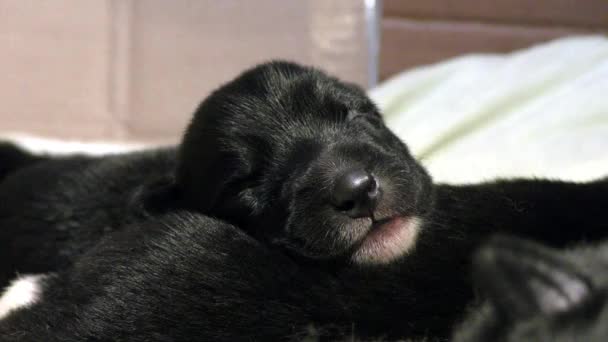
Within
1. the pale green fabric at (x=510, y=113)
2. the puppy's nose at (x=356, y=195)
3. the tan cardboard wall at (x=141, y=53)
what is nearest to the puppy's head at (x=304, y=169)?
the puppy's nose at (x=356, y=195)

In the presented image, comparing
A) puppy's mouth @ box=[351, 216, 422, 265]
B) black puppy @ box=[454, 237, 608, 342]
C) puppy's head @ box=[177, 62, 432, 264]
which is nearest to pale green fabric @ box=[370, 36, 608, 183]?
puppy's head @ box=[177, 62, 432, 264]

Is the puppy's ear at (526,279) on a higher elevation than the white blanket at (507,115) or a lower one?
higher

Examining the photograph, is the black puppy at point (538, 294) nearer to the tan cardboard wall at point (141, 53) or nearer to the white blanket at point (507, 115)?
the white blanket at point (507, 115)

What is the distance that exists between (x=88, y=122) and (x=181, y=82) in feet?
1.64

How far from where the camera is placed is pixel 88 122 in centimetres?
290

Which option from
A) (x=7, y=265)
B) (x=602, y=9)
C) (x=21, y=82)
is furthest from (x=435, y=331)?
(x=602, y=9)

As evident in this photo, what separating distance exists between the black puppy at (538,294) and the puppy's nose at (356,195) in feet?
1.51

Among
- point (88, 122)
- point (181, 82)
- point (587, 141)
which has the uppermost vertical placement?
point (587, 141)

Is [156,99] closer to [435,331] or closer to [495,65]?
[495,65]

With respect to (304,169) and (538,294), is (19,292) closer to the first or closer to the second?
(304,169)

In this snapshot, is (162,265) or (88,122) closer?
(162,265)

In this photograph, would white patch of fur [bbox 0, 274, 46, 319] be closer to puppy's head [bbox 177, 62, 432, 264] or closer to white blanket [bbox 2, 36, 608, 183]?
puppy's head [bbox 177, 62, 432, 264]

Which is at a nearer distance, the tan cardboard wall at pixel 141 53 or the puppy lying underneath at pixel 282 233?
the puppy lying underneath at pixel 282 233

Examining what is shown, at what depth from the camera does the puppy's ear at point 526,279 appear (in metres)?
0.53
